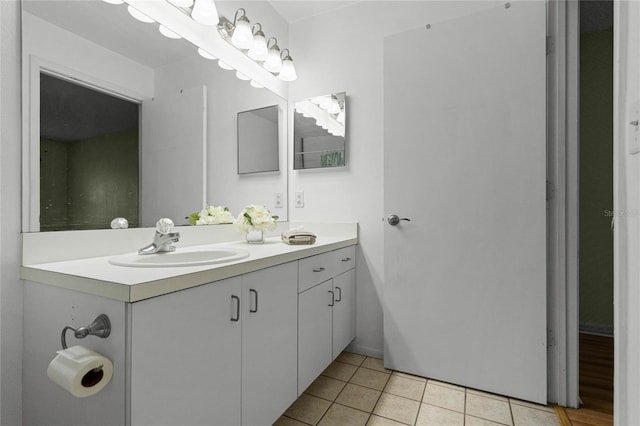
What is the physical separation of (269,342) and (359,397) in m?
0.70

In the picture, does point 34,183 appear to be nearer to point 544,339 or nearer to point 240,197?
point 240,197

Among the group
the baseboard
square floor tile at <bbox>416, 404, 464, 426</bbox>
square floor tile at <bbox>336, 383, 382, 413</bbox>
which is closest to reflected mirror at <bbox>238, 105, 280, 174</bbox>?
square floor tile at <bbox>336, 383, 382, 413</bbox>

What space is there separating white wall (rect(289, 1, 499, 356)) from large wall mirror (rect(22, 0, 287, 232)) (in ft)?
2.32

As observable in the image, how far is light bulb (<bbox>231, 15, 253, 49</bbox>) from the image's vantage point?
5.77 ft

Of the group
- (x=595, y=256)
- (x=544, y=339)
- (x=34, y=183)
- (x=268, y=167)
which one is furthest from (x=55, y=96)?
(x=595, y=256)

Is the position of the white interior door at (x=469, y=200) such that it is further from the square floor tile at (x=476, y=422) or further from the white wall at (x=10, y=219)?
the white wall at (x=10, y=219)

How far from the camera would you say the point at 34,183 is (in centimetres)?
102

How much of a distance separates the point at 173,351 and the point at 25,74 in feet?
3.29

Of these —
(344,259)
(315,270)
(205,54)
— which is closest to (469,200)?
(344,259)

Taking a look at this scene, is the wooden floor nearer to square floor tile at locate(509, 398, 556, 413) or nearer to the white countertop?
square floor tile at locate(509, 398, 556, 413)

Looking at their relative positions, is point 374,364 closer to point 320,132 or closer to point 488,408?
point 488,408

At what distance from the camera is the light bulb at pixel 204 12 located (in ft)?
4.96

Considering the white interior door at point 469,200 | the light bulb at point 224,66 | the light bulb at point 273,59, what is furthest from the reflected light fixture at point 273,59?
the white interior door at point 469,200
